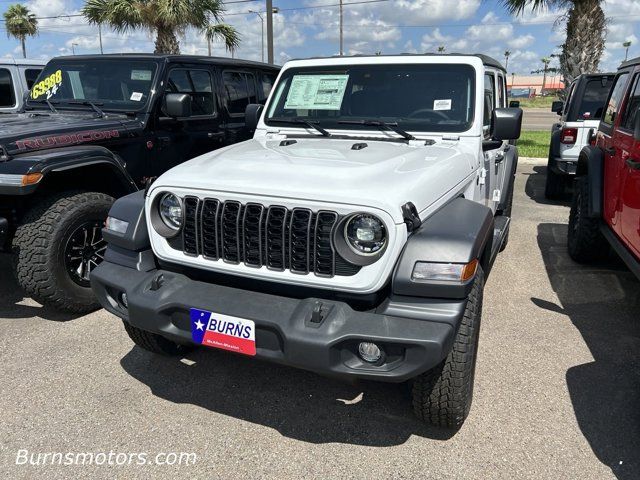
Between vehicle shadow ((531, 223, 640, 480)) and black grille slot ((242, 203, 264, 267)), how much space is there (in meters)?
1.88

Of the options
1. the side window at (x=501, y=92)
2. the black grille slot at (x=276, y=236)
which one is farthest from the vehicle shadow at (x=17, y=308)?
the side window at (x=501, y=92)

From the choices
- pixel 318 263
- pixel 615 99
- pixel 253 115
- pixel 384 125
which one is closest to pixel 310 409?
pixel 318 263

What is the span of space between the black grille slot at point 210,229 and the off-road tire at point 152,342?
0.78 meters

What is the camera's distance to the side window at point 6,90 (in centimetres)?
688

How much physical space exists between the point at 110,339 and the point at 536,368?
2851 millimetres

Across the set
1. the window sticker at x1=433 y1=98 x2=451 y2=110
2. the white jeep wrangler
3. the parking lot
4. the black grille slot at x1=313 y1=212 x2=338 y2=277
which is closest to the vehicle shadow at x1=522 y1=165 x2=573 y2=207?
the parking lot

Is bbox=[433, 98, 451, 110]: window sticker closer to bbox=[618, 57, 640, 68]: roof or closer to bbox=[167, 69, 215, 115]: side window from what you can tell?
bbox=[618, 57, 640, 68]: roof

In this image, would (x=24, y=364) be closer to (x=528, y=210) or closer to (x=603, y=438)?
(x=603, y=438)

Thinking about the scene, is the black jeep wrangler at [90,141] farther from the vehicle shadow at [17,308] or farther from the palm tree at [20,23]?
the palm tree at [20,23]

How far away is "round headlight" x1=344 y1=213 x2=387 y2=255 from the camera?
2160 mm

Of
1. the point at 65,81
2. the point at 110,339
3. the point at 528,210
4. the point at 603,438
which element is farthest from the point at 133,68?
the point at 528,210

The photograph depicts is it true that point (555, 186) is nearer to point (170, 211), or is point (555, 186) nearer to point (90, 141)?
point (90, 141)

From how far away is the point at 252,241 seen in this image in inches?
91.9

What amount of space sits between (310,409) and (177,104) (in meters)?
2.99
